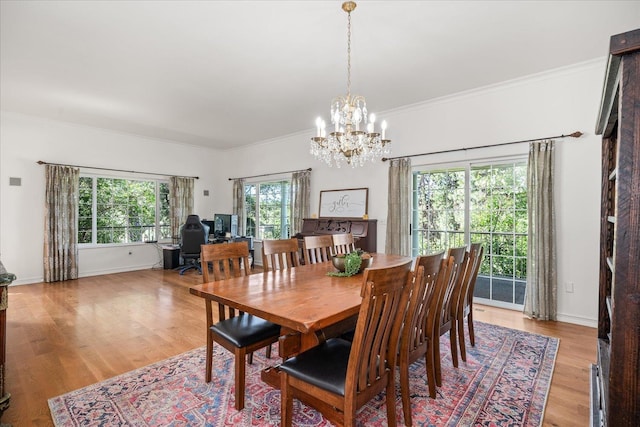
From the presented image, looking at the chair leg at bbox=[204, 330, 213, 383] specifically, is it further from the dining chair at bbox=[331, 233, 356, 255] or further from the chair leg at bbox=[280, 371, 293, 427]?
the dining chair at bbox=[331, 233, 356, 255]

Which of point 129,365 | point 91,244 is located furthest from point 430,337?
point 91,244

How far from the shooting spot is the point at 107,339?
299 cm

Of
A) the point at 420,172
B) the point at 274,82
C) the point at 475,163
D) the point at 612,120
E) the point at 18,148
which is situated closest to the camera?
the point at 612,120

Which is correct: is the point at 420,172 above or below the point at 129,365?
above

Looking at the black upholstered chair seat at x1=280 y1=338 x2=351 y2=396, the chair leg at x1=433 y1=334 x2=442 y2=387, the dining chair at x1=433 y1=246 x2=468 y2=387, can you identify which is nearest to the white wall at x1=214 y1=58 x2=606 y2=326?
the dining chair at x1=433 y1=246 x2=468 y2=387

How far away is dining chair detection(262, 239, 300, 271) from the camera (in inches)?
105

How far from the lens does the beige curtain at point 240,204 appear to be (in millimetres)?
7438

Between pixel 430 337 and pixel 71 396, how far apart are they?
7.85 feet

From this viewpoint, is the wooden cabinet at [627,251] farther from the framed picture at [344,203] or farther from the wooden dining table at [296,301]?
the framed picture at [344,203]

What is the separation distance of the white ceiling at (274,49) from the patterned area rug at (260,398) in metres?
2.80

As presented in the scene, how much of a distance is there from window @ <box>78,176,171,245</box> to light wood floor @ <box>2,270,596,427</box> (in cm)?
144

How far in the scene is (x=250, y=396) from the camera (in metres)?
2.06

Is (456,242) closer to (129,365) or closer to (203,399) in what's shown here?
(203,399)

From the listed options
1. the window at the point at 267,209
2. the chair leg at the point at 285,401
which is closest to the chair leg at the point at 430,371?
the chair leg at the point at 285,401
